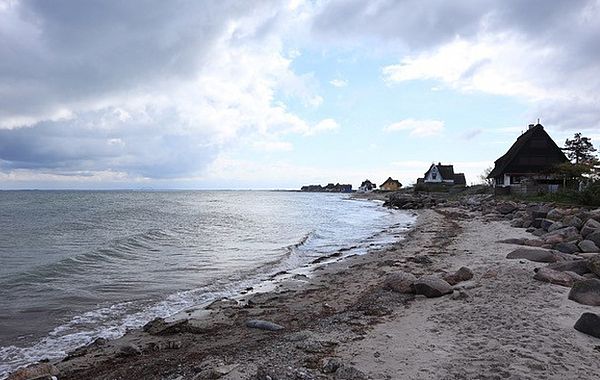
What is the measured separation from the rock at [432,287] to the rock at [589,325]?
8.93 feet

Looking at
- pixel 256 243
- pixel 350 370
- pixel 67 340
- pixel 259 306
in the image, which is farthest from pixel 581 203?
pixel 67 340

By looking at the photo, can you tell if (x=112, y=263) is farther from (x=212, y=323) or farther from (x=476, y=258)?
(x=476, y=258)

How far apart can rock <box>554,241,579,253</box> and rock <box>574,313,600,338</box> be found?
710cm

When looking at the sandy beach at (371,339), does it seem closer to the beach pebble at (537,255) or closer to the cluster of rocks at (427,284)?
the cluster of rocks at (427,284)

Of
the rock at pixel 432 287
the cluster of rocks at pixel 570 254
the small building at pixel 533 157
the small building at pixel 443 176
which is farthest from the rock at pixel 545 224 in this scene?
the small building at pixel 443 176

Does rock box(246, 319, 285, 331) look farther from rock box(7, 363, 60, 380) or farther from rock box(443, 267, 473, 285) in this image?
rock box(443, 267, 473, 285)

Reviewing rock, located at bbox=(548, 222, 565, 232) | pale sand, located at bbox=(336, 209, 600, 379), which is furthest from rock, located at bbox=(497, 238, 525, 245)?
pale sand, located at bbox=(336, 209, 600, 379)

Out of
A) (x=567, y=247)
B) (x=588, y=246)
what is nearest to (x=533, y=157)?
(x=567, y=247)

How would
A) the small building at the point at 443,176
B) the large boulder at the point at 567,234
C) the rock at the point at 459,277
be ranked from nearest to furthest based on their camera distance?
the rock at the point at 459,277 → the large boulder at the point at 567,234 → the small building at the point at 443,176

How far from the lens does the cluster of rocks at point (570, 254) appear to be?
7.06 m

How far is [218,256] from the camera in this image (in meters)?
17.5

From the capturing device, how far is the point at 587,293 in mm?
7098

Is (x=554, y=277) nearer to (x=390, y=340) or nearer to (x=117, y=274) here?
(x=390, y=340)

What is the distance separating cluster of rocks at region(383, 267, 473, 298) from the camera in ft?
27.7
